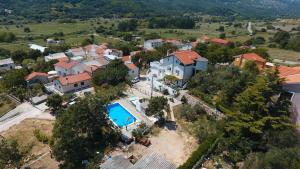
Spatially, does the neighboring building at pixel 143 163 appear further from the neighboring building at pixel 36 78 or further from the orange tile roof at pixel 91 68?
the neighboring building at pixel 36 78

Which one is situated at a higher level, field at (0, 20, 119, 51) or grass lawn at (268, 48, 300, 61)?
grass lawn at (268, 48, 300, 61)

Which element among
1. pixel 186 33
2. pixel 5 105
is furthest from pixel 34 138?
pixel 186 33

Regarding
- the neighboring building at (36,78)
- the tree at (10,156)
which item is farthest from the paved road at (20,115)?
the tree at (10,156)

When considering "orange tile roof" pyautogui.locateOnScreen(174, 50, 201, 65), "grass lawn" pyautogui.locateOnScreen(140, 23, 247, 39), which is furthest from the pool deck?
"grass lawn" pyautogui.locateOnScreen(140, 23, 247, 39)

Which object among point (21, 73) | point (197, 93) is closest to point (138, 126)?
point (197, 93)

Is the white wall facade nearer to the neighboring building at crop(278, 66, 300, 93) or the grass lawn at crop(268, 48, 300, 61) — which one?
the neighboring building at crop(278, 66, 300, 93)

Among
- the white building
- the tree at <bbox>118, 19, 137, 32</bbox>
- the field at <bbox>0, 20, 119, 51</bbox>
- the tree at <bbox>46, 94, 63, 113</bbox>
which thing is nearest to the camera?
the tree at <bbox>46, 94, 63, 113</bbox>

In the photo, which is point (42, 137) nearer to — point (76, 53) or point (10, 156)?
point (10, 156)

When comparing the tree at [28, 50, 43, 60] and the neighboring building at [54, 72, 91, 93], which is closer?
the neighboring building at [54, 72, 91, 93]
